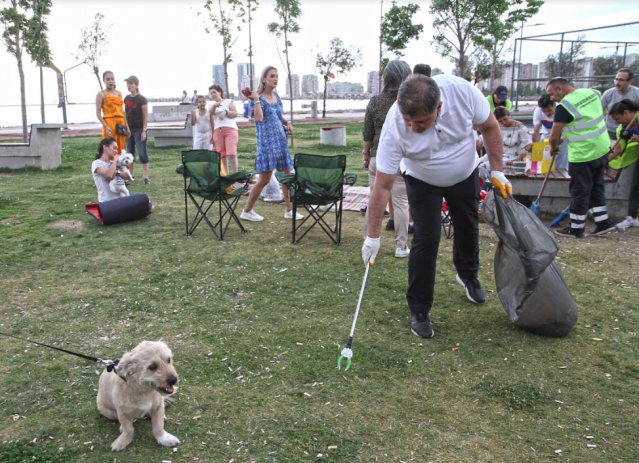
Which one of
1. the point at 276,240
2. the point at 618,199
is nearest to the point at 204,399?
the point at 276,240

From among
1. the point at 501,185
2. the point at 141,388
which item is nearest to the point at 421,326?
→ the point at 501,185

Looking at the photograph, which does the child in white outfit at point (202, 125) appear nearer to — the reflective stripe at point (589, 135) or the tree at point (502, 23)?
the reflective stripe at point (589, 135)

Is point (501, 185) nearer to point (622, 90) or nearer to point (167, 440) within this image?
point (167, 440)

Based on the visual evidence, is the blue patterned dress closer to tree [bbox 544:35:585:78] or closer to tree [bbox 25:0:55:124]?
tree [bbox 544:35:585:78]

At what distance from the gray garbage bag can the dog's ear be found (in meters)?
2.37

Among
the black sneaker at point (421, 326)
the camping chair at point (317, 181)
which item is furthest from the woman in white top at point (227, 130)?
the black sneaker at point (421, 326)

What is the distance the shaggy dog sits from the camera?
7.54 feet

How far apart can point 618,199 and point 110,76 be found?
741cm

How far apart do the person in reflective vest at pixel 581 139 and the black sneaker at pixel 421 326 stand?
315 cm

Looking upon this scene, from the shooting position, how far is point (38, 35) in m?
13.0

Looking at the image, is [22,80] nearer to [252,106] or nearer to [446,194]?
[252,106]

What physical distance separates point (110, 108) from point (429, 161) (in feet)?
21.7

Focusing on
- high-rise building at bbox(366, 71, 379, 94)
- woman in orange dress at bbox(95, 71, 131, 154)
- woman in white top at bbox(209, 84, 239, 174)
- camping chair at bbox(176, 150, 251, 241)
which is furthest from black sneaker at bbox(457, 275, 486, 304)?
high-rise building at bbox(366, 71, 379, 94)

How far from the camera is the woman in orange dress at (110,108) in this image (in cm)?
825
